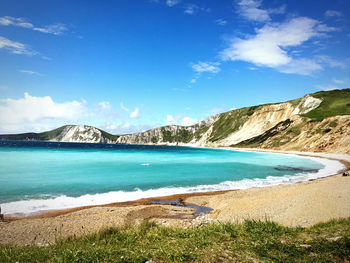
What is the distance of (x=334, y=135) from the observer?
69688mm

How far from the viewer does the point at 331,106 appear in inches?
3967

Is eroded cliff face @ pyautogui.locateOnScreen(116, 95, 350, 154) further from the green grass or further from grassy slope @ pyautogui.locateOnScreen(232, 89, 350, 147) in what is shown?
the green grass

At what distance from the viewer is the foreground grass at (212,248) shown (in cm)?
507

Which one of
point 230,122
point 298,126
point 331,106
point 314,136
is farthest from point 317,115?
point 230,122

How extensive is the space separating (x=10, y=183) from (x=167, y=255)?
90.1 ft

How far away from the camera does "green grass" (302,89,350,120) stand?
90.6m

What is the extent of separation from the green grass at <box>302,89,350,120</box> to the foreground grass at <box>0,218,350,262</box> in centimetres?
10153

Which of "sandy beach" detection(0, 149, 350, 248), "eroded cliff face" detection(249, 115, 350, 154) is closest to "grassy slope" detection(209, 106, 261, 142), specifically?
"eroded cliff face" detection(249, 115, 350, 154)

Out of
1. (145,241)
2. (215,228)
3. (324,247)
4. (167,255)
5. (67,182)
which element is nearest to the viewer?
(167,255)

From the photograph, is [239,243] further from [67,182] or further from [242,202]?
[67,182]

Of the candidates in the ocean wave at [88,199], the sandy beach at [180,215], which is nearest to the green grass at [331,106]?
the ocean wave at [88,199]

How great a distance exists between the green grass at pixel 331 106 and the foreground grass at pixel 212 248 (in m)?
102

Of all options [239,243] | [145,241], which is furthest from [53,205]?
[239,243]

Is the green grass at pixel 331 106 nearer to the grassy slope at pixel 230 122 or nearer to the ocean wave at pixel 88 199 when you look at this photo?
the grassy slope at pixel 230 122
